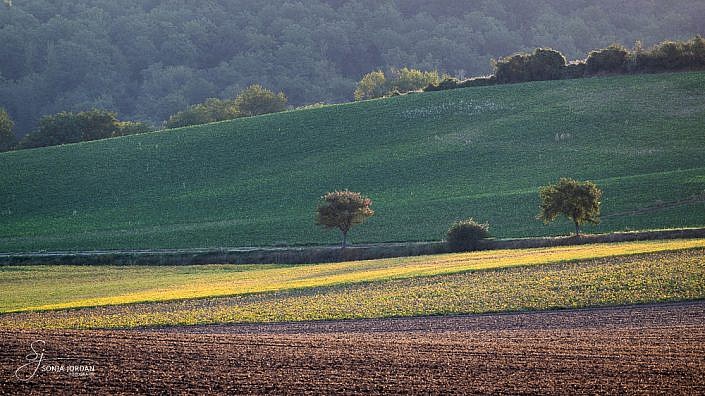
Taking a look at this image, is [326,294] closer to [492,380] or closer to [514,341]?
[514,341]

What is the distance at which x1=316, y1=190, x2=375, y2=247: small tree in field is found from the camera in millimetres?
59719

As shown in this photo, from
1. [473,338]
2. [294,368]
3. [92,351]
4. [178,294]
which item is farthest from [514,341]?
[178,294]

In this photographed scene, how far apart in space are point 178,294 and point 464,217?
89.5 ft

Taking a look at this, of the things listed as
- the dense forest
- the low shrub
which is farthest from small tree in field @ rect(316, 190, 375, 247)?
the dense forest

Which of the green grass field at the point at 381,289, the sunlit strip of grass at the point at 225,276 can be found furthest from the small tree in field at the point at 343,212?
the green grass field at the point at 381,289

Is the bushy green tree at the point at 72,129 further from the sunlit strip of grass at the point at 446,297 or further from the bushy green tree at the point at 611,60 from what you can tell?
the sunlit strip of grass at the point at 446,297

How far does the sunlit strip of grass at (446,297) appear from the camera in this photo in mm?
34156

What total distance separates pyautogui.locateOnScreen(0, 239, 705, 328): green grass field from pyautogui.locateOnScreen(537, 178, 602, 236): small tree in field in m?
5.24

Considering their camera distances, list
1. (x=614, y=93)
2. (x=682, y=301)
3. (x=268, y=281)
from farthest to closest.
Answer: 1. (x=614, y=93)
2. (x=268, y=281)
3. (x=682, y=301)

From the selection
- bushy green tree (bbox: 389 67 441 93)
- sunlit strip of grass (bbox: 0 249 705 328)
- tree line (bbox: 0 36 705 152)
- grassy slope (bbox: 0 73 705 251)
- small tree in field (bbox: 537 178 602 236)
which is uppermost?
bushy green tree (bbox: 389 67 441 93)

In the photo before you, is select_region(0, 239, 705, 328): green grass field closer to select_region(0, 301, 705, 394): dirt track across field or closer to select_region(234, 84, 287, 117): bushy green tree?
select_region(0, 301, 705, 394): dirt track across field

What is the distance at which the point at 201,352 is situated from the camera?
2530 centimetres
